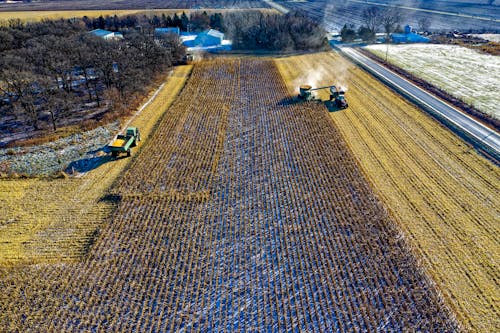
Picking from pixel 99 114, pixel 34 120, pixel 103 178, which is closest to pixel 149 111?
pixel 99 114

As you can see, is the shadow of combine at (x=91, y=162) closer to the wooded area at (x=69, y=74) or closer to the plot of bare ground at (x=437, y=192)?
the wooded area at (x=69, y=74)

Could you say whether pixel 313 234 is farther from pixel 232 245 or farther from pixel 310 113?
pixel 310 113

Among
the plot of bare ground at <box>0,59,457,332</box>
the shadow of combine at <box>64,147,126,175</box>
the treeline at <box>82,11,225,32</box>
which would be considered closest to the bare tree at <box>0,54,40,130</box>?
the shadow of combine at <box>64,147,126,175</box>

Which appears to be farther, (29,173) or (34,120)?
(34,120)

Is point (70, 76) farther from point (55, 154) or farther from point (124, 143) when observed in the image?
point (124, 143)

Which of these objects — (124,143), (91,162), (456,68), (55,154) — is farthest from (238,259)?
(456,68)

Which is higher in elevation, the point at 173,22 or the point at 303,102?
the point at 173,22

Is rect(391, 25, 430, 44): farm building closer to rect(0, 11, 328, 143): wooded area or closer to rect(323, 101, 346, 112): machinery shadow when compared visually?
rect(323, 101, 346, 112): machinery shadow

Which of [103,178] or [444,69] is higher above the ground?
[444,69]
